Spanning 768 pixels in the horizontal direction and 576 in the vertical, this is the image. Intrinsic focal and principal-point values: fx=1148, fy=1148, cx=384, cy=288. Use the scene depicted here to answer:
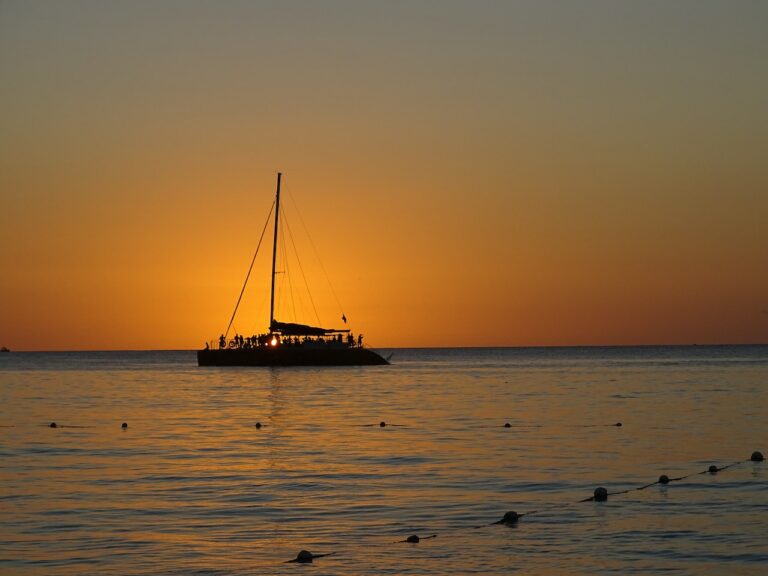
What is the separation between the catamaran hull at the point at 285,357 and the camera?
462ft

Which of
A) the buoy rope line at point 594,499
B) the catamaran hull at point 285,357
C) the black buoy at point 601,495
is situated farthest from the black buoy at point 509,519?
the catamaran hull at point 285,357

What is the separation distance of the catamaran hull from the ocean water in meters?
68.9

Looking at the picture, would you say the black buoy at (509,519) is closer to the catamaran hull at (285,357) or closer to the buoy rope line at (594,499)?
the buoy rope line at (594,499)

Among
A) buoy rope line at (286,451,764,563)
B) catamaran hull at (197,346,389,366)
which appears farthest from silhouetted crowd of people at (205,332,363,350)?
buoy rope line at (286,451,764,563)

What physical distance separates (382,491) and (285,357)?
107769mm

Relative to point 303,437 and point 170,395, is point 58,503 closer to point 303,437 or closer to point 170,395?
point 303,437

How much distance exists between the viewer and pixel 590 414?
220ft

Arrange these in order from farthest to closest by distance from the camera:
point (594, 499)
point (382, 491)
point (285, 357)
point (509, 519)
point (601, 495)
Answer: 1. point (285, 357)
2. point (382, 491)
3. point (594, 499)
4. point (601, 495)
5. point (509, 519)

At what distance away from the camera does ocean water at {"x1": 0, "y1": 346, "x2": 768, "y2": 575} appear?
80.2ft

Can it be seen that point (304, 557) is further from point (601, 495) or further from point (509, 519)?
point (601, 495)

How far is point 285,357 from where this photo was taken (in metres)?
141

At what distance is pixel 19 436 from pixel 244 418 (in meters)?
14.9

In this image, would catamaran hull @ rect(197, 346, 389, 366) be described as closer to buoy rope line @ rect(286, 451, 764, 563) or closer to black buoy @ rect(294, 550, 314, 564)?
buoy rope line @ rect(286, 451, 764, 563)

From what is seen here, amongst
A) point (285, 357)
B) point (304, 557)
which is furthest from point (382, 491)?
point (285, 357)
